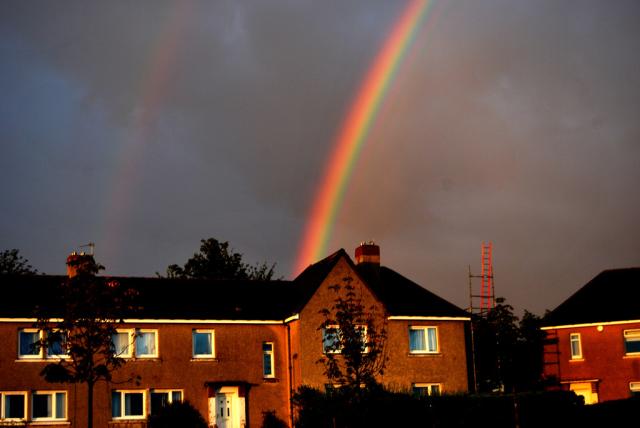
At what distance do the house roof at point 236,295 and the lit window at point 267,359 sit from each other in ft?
4.67

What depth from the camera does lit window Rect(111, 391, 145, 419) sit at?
41281 millimetres

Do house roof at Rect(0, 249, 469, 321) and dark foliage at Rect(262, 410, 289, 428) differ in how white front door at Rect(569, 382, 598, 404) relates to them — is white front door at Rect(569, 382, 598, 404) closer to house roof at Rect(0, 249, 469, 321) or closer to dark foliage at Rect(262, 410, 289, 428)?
house roof at Rect(0, 249, 469, 321)

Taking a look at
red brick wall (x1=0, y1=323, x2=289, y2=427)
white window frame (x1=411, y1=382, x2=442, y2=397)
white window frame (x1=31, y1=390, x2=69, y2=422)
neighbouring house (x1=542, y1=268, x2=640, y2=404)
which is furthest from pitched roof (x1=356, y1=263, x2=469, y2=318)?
white window frame (x1=31, y1=390, x2=69, y2=422)

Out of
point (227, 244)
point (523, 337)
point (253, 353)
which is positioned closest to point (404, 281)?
point (253, 353)

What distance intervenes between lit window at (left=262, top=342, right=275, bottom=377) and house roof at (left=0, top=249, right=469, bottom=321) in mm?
1422

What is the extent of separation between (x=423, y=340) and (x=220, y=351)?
10388 millimetres

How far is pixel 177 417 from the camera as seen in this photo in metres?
40.3

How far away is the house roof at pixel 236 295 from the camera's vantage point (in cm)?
4281

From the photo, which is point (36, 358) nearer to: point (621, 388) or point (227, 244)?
point (621, 388)

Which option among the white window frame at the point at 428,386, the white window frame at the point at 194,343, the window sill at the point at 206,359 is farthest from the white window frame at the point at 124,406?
the white window frame at the point at 428,386

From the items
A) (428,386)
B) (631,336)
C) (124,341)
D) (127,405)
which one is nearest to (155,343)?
(124,341)

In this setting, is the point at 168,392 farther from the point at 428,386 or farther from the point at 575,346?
the point at 575,346

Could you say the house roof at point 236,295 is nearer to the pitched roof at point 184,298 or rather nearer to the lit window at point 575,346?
the pitched roof at point 184,298

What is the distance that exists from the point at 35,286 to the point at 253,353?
11.1 metres
